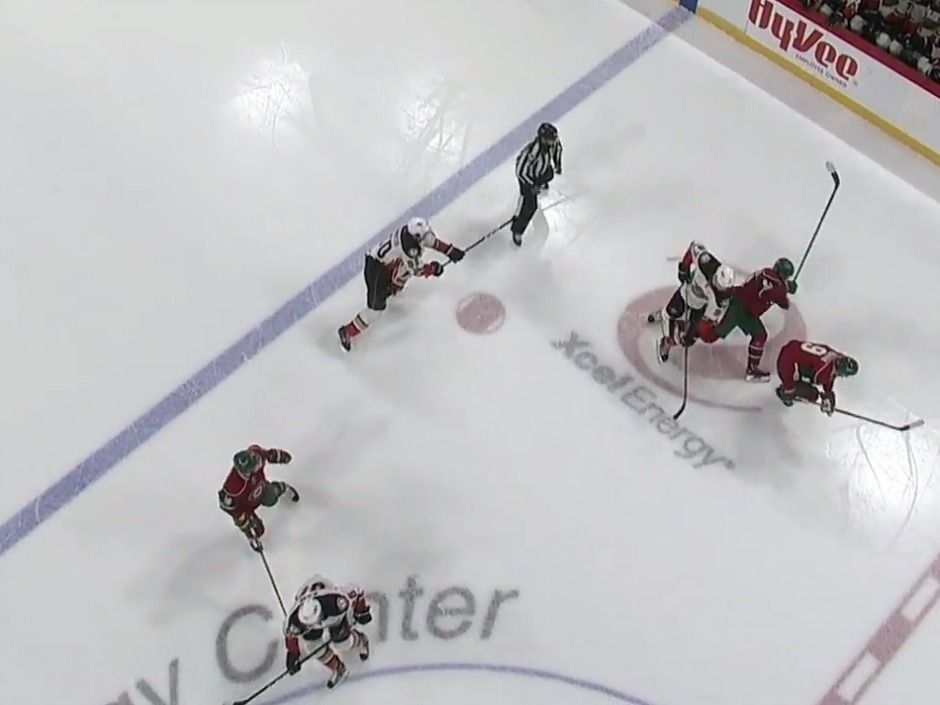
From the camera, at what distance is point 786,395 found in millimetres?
4449

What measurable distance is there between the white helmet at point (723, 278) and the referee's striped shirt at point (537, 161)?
83 centimetres

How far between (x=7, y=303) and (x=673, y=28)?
3.26m

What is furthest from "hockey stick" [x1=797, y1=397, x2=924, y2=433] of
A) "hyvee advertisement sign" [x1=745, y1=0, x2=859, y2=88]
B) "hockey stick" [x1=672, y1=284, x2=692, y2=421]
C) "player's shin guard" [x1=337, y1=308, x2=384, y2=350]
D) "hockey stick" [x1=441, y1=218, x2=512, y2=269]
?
"hyvee advertisement sign" [x1=745, y1=0, x2=859, y2=88]

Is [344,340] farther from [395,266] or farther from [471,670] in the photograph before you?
[471,670]

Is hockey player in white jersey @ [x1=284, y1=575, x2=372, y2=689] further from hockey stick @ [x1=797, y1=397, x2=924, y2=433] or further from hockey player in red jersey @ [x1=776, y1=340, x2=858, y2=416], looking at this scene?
hockey stick @ [x1=797, y1=397, x2=924, y2=433]

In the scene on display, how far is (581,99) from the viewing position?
5605 millimetres

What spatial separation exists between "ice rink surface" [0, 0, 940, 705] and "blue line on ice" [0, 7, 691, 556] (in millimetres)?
14

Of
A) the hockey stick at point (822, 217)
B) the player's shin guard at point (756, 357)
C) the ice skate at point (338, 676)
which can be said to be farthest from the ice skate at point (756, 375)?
the ice skate at point (338, 676)

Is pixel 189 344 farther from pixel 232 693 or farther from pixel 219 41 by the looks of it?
pixel 219 41

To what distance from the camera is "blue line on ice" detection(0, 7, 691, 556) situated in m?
4.36

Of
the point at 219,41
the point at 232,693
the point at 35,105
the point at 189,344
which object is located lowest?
the point at 232,693

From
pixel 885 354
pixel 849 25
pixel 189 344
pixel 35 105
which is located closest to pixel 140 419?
pixel 189 344

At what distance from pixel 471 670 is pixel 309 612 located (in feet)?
2.30

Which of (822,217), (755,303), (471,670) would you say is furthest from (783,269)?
(471,670)
